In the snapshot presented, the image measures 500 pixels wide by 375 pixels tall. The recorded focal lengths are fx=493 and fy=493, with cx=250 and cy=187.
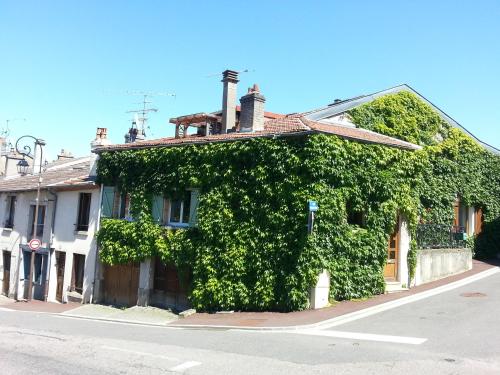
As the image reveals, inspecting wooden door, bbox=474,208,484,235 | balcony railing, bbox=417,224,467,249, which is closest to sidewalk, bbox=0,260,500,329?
balcony railing, bbox=417,224,467,249

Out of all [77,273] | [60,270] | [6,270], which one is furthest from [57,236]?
[6,270]

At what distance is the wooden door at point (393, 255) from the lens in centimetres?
1703

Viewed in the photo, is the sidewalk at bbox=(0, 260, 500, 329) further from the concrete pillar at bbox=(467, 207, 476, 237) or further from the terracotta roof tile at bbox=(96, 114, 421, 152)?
the terracotta roof tile at bbox=(96, 114, 421, 152)

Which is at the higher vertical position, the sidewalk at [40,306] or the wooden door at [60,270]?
the wooden door at [60,270]

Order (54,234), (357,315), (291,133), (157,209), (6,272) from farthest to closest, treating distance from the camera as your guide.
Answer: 1. (6,272)
2. (54,234)
3. (157,209)
4. (291,133)
5. (357,315)

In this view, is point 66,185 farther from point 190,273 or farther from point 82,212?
point 190,273

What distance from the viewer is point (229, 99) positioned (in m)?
22.0

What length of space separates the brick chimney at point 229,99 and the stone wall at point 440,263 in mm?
9671

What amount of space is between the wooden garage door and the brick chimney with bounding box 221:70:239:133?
7.18 metres

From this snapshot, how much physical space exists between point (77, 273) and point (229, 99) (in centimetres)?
1021

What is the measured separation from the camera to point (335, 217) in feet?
49.5

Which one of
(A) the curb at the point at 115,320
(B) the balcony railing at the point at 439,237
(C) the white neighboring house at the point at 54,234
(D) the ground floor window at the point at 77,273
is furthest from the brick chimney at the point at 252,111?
(D) the ground floor window at the point at 77,273

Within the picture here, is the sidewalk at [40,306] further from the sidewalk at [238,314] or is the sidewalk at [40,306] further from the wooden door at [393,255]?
the wooden door at [393,255]

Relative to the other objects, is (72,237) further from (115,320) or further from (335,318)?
(335,318)
